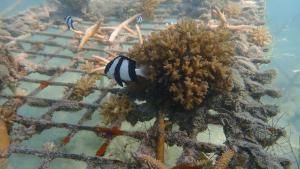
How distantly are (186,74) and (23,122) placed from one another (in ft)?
8.12

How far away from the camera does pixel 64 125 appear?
461 centimetres

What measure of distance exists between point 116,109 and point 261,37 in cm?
529

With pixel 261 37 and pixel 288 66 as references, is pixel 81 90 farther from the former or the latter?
pixel 288 66

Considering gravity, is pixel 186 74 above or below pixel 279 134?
above

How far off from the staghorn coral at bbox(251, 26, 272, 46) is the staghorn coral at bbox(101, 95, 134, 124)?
4.94 meters

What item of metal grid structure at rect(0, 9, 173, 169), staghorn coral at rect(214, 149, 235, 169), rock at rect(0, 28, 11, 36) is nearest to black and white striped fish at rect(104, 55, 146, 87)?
metal grid structure at rect(0, 9, 173, 169)

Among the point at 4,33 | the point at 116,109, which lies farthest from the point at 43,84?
the point at 4,33

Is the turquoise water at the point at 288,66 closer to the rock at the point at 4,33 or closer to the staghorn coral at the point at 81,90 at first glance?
the staghorn coral at the point at 81,90

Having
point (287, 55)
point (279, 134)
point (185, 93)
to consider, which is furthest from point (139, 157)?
point (287, 55)

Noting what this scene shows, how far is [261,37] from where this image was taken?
8477mm

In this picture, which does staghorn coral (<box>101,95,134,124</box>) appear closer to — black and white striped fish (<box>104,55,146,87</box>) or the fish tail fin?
the fish tail fin

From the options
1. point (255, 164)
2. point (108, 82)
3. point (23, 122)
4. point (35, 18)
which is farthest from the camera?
point (35, 18)

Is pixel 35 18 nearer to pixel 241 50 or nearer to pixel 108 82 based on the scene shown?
pixel 108 82

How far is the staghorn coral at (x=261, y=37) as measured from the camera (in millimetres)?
8430
